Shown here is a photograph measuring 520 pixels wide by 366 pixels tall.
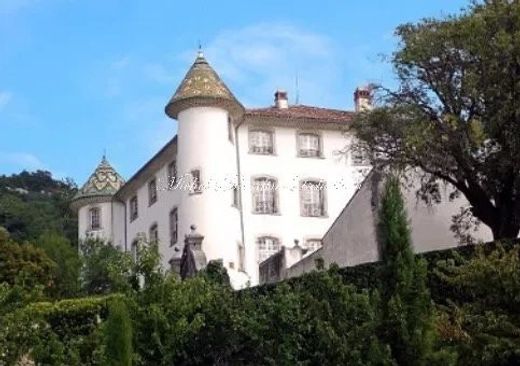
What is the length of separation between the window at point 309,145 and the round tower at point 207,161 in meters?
4.11

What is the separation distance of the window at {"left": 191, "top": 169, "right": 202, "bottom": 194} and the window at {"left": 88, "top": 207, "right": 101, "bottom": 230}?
14054mm

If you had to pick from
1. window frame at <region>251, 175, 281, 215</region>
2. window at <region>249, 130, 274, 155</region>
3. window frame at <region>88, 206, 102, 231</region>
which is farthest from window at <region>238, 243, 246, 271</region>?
window frame at <region>88, 206, 102, 231</region>

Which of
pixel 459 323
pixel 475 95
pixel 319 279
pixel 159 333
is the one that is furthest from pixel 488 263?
pixel 475 95

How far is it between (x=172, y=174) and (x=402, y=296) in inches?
1546

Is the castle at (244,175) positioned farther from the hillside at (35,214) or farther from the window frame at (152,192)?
the hillside at (35,214)

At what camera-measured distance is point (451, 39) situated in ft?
111

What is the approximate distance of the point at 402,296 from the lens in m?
20.9

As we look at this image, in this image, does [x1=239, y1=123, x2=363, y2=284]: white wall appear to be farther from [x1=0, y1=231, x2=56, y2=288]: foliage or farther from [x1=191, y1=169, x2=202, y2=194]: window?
[x1=0, y1=231, x2=56, y2=288]: foliage

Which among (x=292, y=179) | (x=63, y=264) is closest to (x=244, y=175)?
(x=292, y=179)

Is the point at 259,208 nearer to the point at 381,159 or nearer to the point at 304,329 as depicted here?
the point at 381,159

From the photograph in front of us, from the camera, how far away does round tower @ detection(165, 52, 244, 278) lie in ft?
181

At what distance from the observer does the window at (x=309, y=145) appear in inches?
2346

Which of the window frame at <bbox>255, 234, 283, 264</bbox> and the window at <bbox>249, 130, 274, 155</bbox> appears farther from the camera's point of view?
the window at <bbox>249, 130, 274, 155</bbox>

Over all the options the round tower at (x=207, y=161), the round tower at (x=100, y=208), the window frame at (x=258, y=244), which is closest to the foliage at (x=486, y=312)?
the round tower at (x=207, y=161)
